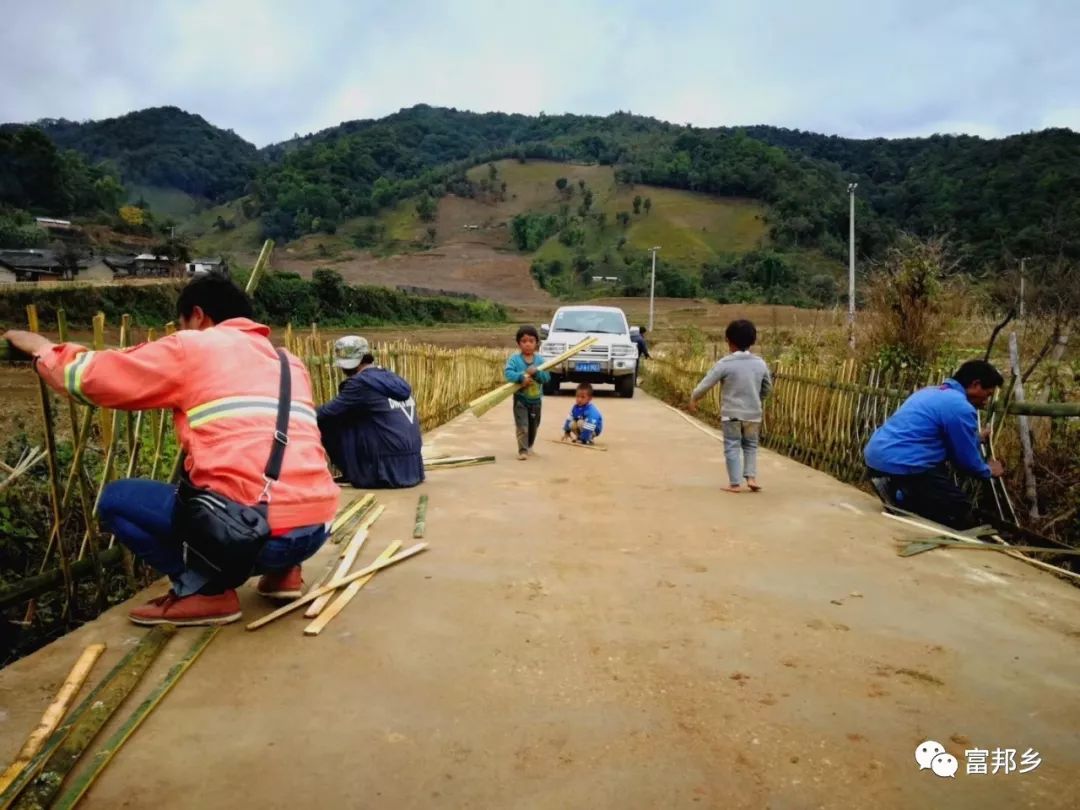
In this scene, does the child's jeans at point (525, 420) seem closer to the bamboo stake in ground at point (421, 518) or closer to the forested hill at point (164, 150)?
the bamboo stake in ground at point (421, 518)

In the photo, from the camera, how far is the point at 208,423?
3.00m

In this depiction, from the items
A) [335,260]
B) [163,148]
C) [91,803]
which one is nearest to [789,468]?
[91,803]

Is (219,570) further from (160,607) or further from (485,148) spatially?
(485,148)

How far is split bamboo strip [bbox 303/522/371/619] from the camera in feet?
11.3

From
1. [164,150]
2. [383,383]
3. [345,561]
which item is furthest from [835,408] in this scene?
[164,150]

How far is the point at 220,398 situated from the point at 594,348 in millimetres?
13339

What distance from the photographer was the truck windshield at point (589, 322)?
16.9 m

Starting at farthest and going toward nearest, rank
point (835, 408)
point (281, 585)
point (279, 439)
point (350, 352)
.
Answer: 1. point (835, 408)
2. point (350, 352)
3. point (281, 585)
4. point (279, 439)

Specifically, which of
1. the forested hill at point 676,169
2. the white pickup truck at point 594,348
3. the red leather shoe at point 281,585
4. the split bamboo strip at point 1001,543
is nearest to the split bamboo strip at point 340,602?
the red leather shoe at point 281,585

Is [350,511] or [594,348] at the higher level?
[594,348]

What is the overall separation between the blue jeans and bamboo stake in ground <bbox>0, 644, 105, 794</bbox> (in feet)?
1.30

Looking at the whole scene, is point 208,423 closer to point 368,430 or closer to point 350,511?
point 350,511

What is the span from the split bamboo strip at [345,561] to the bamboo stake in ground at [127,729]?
0.41 metres

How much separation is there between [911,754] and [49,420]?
349 centimetres
